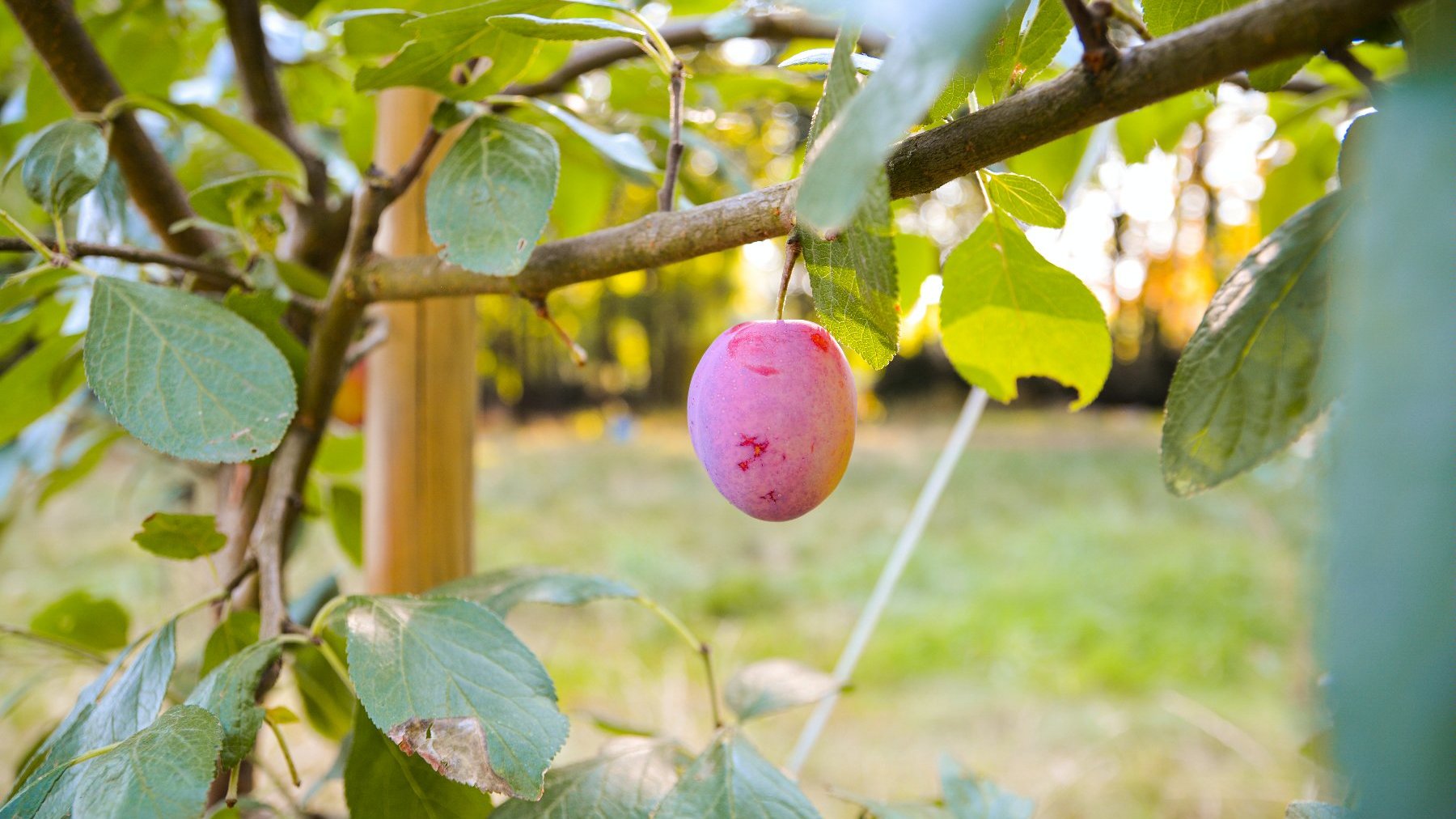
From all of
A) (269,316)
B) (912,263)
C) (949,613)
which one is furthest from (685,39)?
(949,613)

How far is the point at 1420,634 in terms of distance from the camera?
0.43ft

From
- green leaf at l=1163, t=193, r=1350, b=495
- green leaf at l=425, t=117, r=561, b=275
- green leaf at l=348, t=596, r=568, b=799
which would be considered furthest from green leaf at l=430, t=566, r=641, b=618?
green leaf at l=1163, t=193, r=1350, b=495

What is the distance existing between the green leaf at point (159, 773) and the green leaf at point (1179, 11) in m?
0.38

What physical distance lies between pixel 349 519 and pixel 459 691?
429mm

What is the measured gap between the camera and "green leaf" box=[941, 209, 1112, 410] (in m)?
0.33

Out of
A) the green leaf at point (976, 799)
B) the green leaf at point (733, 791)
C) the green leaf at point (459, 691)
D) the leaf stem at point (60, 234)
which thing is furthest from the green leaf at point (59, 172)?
the green leaf at point (976, 799)

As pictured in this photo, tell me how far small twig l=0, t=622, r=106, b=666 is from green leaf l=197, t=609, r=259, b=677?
0.14m

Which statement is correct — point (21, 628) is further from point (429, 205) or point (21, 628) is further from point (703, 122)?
point (703, 122)

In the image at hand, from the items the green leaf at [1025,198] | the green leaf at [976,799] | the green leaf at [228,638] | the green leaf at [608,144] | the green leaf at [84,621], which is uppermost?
the green leaf at [608,144]

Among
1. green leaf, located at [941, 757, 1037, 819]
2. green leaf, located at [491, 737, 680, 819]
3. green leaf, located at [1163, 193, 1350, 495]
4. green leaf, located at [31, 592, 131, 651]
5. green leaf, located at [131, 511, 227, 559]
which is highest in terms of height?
green leaf, located at [1163, 193, 1350, 495]

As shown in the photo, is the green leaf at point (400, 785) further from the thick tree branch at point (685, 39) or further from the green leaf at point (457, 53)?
the thick tree branch at point (685, 39)

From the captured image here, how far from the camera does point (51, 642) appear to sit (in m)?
0.49

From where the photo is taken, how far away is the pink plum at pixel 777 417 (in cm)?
32

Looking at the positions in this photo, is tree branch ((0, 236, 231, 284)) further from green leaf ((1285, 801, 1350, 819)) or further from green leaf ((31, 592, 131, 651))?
green leaf ((1285, 801, 1350, 819))
